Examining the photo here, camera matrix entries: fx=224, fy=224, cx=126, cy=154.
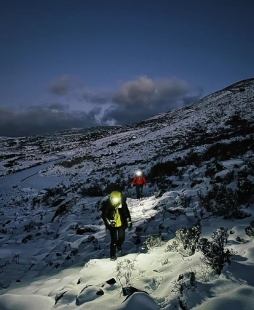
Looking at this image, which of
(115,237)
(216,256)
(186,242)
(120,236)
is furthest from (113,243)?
(216,256)

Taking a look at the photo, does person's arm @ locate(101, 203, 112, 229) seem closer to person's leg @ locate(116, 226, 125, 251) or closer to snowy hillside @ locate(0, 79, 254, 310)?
person's leg @ locate(116, 226, 125, 251)

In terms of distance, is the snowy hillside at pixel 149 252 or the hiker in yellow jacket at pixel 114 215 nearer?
the snowy hillside at pixel 149 252

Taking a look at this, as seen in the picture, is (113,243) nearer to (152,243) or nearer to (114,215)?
(114,215)

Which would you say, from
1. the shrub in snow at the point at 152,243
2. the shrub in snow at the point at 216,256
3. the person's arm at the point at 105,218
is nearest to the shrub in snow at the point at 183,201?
the shrub in snow at the point at 152,243

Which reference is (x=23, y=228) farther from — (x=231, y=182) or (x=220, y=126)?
(x=220, y=126)

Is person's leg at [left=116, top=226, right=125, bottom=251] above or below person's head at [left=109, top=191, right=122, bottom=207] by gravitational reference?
below

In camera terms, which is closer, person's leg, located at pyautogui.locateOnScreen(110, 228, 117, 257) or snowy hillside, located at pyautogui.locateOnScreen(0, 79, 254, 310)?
snowy hillside, located at pyautogui.locateOnScreen(0, 79, 254, 310)

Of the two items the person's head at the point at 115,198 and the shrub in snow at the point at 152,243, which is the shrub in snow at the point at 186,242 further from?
the person's head at the point at 115,198

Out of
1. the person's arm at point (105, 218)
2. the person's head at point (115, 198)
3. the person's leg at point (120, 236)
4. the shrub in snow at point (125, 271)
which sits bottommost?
the shrub in snow at point (125, 271)

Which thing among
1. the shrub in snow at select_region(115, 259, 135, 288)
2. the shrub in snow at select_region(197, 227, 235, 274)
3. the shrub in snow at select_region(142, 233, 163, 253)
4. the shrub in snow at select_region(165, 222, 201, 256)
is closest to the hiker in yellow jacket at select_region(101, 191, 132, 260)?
the shrub in snow at select_region(142, 233, 163, 253)

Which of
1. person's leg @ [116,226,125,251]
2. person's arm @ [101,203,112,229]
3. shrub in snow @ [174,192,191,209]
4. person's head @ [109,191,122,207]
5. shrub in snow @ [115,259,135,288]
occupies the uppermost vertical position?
person's head @ [109,191,122,207]

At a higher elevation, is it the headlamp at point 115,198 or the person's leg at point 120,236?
the headlamp at point 115,198

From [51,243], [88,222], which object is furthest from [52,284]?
[88,222]

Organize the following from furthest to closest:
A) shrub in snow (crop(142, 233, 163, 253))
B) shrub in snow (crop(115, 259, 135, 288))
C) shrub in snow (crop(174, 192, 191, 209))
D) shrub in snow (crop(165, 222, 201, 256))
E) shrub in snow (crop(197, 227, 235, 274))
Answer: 1. shrub in snow (crop(174, 192, 191, 209))
2. shrub in snow (crop(142, 233, 163, 253))
3. shrub in snow (crop(165, 222, 201, 256))
4. shrub in snow (crop(115, 259, 135, 288))
5. shrub in snow (crop(197, 227, 235, 274))
